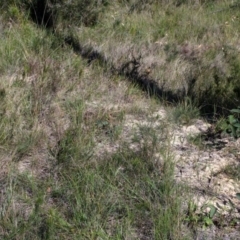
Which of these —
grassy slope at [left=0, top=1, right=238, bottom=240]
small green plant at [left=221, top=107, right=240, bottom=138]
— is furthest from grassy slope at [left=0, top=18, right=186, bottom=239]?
small green plant at [left=221, top=107, right=240, bottom=138]

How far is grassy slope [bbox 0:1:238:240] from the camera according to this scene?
336cm

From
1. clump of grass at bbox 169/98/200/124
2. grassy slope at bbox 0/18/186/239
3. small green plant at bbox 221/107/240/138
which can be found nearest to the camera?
grassy slope at bbox 0/18/186/239

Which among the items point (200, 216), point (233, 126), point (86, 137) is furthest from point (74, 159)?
A: point (233, 126)

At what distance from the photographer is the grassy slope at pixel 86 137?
3.36 meters

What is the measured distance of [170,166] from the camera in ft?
12.6

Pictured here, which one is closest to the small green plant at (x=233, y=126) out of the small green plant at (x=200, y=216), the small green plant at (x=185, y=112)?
the small green plant at (x=185, y=112)

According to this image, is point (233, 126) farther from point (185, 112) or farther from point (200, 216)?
point (200, 216)

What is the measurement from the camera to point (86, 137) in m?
4.13

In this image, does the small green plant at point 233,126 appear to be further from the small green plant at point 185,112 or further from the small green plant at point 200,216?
the small green plant at point 200,216

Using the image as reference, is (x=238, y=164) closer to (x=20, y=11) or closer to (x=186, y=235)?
(x=186, y=235)

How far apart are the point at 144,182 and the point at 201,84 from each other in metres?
1.76

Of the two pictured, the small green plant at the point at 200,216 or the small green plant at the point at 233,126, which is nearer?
the small green plant at the point at 200,216

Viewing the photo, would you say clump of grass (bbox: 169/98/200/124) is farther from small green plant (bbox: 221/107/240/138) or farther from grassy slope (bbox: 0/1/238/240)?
small green plant (bbox: 221/107/240/138)

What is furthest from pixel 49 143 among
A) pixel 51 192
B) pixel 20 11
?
pixel 20 11
